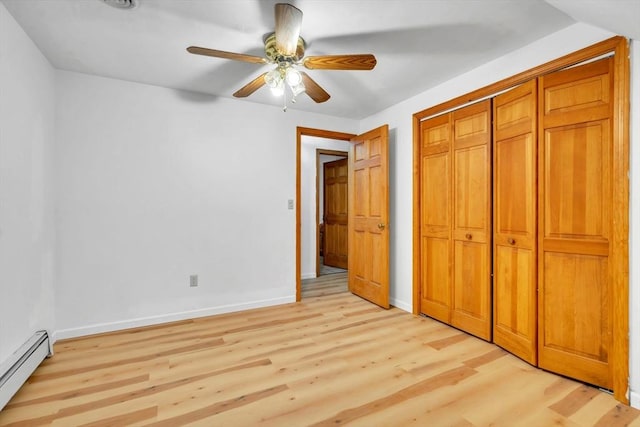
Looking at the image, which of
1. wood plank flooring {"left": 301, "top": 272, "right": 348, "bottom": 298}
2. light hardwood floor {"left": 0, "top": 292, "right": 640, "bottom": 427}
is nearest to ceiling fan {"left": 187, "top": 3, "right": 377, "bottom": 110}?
light hardwood floor {"left": 0, "top": 292, "right": 640, "bottom": 427}

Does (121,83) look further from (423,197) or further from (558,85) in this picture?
(558,85)

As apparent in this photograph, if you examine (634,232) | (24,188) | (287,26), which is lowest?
(634,232)

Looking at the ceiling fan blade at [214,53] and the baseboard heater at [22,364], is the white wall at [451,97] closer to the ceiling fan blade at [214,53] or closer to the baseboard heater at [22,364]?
the ceiling fan blade at [214,53]

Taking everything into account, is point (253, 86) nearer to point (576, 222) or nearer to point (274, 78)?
point (274, 78)

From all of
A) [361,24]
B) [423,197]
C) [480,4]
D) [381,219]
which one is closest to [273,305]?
[381,219]

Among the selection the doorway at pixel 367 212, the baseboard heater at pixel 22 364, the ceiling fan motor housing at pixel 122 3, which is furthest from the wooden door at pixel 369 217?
the baseboard heater at pixel 22 364

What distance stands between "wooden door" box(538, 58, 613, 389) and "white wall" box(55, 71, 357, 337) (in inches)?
99.9

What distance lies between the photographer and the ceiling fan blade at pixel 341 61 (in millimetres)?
1917

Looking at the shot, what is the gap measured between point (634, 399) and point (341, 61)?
8.82ft

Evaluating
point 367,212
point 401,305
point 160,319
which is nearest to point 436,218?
Result: point 367,212

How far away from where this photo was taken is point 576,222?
1973 mm

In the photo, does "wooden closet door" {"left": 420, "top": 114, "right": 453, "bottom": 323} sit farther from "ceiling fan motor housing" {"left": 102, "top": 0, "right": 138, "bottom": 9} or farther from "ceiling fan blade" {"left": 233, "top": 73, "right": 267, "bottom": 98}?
"ceiling fan motor housing" {"left": 102, "top": 0, "right": 138, "bottom": 9}

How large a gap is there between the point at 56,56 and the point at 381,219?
335cm

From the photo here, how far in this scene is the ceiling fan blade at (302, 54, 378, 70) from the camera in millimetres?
1917
